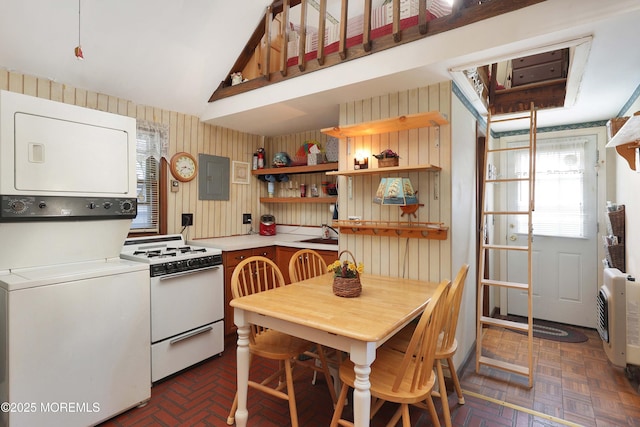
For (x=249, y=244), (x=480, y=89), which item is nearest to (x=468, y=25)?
(x=480, y=89)

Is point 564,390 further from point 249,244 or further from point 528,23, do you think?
point 249,244

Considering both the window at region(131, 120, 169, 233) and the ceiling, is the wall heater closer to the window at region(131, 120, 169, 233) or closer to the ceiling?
the ceiling

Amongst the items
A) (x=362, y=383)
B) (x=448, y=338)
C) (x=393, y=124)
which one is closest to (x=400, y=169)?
(x=393, y=124)

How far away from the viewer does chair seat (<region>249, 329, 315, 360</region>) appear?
1808 mm

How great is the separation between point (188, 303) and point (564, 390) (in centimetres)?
283

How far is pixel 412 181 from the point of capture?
2410 mm

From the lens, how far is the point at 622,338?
2.38 m

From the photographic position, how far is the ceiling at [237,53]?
169 centimetres

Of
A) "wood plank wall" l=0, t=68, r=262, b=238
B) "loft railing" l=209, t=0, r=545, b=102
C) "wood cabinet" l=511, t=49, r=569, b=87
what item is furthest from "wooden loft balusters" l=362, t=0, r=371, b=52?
"wood plank wall" l=0, t=68, r=262, b=238

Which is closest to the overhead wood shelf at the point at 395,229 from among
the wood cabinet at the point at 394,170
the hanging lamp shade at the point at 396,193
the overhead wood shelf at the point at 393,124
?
the wood cabinet at the point at 394,170

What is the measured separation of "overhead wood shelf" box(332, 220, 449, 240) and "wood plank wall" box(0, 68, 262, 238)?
1.66 m

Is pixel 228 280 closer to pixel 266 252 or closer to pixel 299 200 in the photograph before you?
pixel 266 252

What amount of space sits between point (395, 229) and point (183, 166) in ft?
7.37

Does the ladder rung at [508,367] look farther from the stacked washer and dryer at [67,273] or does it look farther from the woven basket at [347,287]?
the stacked washer and dryer at [67,273]
